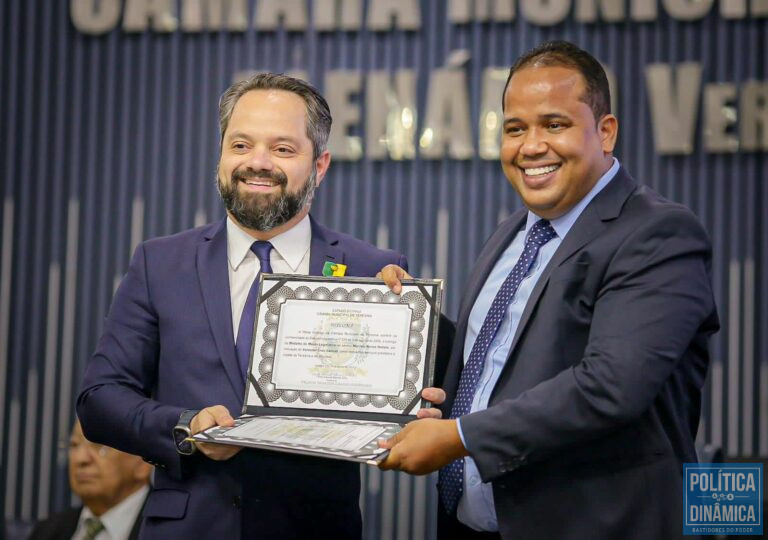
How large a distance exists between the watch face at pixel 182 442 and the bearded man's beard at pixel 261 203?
52cm

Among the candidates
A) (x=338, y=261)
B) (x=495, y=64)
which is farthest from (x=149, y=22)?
(x=338, y=261)

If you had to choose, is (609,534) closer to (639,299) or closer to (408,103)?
(639,299)

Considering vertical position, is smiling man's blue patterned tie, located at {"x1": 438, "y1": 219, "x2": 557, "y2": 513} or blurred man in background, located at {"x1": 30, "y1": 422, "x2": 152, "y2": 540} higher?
smiling man's blue patterned tie, located at {"x1": 438, "y1": 219, "x2": 557, "y2": 513}

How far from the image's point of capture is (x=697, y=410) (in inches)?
77.3

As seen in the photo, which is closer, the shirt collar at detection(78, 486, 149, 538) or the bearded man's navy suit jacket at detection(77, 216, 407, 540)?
the bearded man's navy suit jacket at detection(77, 216, 407, 540)

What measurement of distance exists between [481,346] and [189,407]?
65cm

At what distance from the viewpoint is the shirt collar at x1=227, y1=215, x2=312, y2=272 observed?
2.20 m

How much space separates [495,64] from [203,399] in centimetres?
259

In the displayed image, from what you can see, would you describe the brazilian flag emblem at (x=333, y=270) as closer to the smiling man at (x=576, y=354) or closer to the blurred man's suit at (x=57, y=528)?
the smiling man at (x=576, y=354)

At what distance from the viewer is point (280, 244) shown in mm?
2213

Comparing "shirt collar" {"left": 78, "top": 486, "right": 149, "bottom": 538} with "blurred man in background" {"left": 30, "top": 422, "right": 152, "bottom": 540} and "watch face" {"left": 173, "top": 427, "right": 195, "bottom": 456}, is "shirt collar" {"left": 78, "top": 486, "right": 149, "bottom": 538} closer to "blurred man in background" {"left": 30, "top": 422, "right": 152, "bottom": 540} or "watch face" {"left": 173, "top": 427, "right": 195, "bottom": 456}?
"blurred man in background" {"left": 30, "top": 422, "right": 152, "bottom": 540}

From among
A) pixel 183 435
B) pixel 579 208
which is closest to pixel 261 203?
pixel 183 435

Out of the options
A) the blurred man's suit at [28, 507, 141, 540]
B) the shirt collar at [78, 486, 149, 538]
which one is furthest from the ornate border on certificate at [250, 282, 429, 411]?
the shirt collar at [78, 486, 149, 538]

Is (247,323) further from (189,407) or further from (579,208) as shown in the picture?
(579,208)
